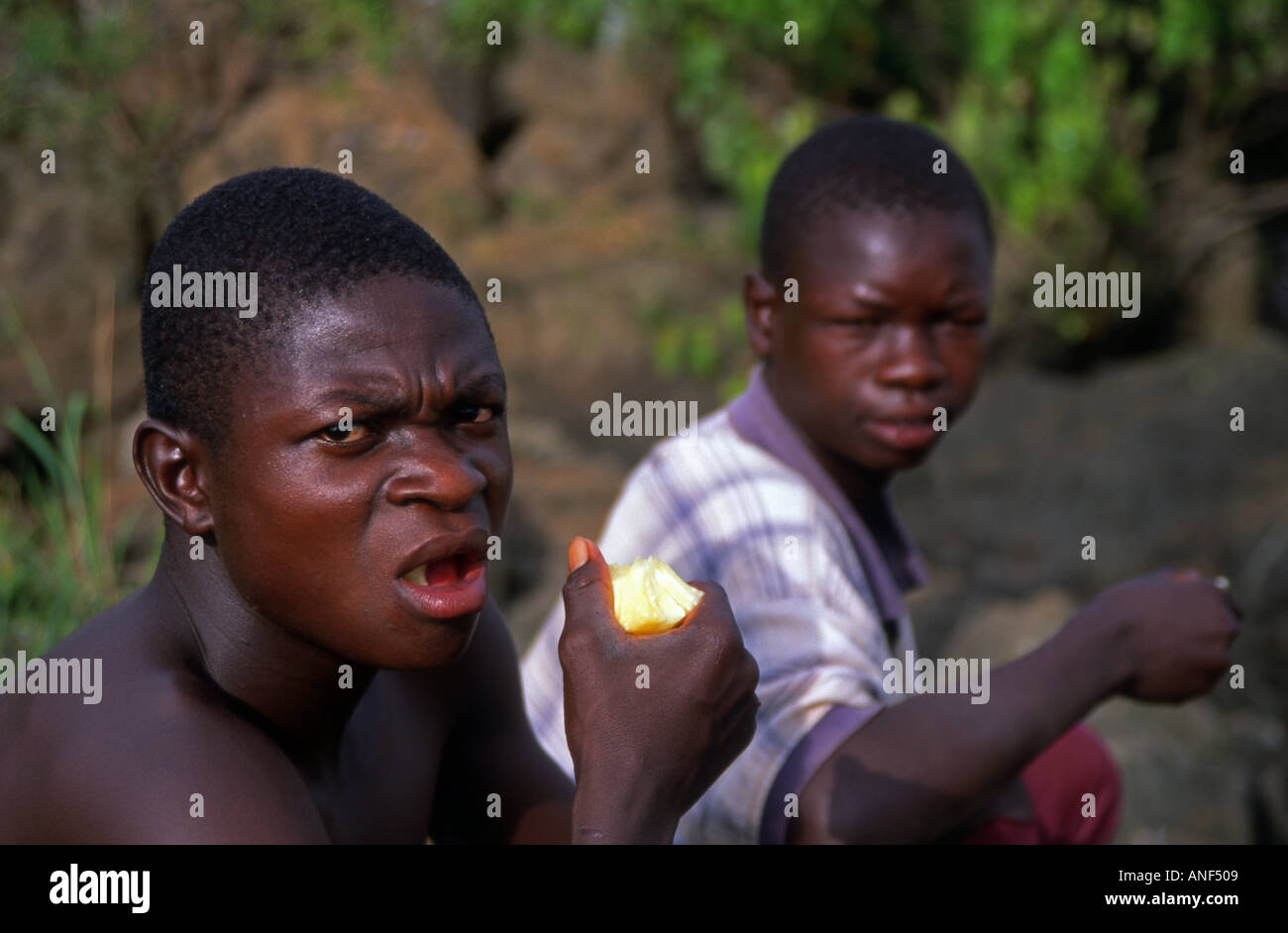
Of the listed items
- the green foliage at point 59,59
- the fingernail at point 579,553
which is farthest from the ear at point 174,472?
the green foliage at point 59,59

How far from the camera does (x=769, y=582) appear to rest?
8.91 ft

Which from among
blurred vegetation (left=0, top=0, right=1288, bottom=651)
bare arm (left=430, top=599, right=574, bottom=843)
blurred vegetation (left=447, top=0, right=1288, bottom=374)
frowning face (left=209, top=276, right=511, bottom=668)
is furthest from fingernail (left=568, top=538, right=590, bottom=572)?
blurred vegetation (left=447, top=0, right=1288, bottom=374)

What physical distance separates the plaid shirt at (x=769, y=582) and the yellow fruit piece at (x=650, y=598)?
0.50 meters

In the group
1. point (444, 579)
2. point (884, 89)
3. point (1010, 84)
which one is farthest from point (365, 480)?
point (884, 89)

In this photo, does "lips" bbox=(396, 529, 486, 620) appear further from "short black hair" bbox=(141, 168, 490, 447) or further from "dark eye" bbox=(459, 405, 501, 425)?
"short black hair" bbox=(141, 168, 490, 447)

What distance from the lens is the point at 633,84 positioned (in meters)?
11.8

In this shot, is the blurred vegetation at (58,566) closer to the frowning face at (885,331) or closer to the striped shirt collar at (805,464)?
the striped shirt collar at (805,464)

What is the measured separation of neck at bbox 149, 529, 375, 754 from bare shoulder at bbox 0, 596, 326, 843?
66 mm

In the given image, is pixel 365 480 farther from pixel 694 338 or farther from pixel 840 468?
pixel 694 338

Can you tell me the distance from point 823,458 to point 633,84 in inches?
363

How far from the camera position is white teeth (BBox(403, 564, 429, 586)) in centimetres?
189

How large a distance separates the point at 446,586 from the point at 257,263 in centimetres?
50

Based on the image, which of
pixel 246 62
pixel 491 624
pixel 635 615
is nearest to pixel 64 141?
pixel 246 62
